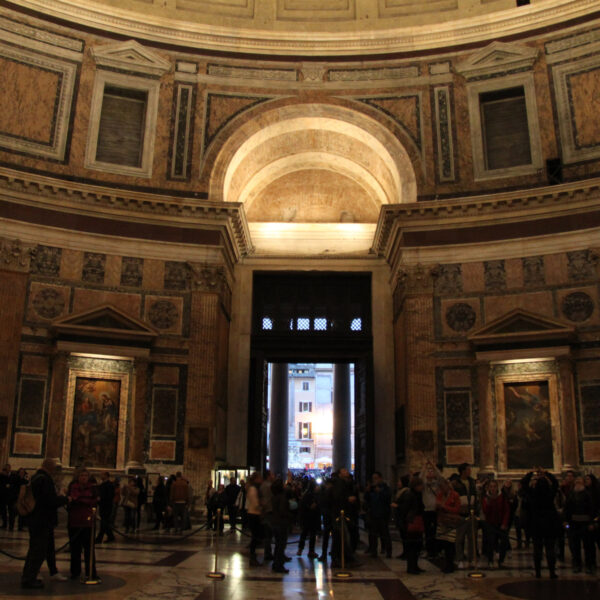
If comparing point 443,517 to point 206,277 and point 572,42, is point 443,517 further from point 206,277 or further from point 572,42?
point 572,42

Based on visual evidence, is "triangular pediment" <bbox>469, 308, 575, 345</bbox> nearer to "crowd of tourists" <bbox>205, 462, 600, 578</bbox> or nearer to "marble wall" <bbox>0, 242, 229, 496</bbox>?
"crowd of tourists" <bbox>205, 462, 600, 578</bbox>

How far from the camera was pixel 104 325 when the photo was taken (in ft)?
58.6

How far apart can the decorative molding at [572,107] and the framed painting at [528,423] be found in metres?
6.13

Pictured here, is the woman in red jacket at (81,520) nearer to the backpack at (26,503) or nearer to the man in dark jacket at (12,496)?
the backpack at (26,503)

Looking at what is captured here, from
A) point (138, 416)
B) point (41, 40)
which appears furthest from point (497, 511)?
point (41, 40)

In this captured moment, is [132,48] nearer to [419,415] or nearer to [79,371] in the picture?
[79,371]

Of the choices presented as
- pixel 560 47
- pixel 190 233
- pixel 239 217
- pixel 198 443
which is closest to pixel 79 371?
pixel 198 443

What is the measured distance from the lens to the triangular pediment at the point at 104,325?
1745cm

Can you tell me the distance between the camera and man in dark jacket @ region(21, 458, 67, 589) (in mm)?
Answer: 7430

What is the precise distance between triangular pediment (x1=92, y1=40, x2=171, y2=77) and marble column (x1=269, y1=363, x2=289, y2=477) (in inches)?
650

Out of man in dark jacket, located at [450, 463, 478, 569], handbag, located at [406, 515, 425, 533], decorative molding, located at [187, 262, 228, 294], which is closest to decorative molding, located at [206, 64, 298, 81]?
decorative molding, located at [187, 262, 228, 294]

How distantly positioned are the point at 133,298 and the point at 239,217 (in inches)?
151

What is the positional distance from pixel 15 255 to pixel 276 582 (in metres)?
12.5

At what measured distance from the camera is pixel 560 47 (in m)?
19.7
